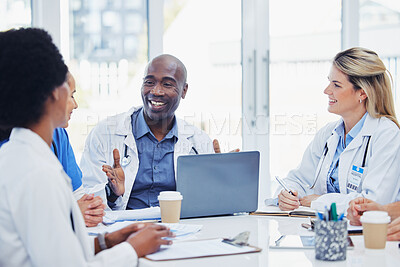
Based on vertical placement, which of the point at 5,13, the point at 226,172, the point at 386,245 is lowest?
the point at 386,245

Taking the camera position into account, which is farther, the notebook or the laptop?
the notebook

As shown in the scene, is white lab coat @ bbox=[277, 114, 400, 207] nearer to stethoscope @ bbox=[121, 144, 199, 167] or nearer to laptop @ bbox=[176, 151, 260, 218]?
laptop @ bbox=[176, 151, 260, 218]

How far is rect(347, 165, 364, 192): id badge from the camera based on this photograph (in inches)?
98.6

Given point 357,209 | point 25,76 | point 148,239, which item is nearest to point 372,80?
point 357,209

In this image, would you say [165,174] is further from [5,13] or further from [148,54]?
[5,13]

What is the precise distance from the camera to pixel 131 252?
4.79 ft

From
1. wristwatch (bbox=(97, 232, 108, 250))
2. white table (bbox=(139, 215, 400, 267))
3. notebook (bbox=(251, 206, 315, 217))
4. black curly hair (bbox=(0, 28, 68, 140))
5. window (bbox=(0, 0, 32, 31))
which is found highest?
window (bbox=(0, 0, 32, 31))

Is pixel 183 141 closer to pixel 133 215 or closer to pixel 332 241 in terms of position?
pixel 133 215

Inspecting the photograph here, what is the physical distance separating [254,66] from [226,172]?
213 cm

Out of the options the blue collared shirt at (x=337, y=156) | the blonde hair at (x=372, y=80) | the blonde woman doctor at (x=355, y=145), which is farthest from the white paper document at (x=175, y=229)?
the blonde hair at (x=372, y=80)

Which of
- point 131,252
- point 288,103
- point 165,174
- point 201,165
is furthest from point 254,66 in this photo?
point 131,252

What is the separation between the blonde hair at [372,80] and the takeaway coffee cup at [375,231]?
3.77 feet

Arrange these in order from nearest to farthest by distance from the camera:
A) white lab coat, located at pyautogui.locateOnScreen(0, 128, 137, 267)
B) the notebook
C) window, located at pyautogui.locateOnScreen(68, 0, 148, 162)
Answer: white lab coat, located at pyautogui.locateOnScreen(0, 128, 137, 267), the notebook, window, located at pyautogui.locateOnScreen(68, 0, 148, 162)

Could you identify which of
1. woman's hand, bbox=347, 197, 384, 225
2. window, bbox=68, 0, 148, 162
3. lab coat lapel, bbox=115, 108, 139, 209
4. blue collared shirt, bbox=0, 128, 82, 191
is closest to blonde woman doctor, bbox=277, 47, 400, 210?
woman's hand, bbox=347, 197, 384, 225
